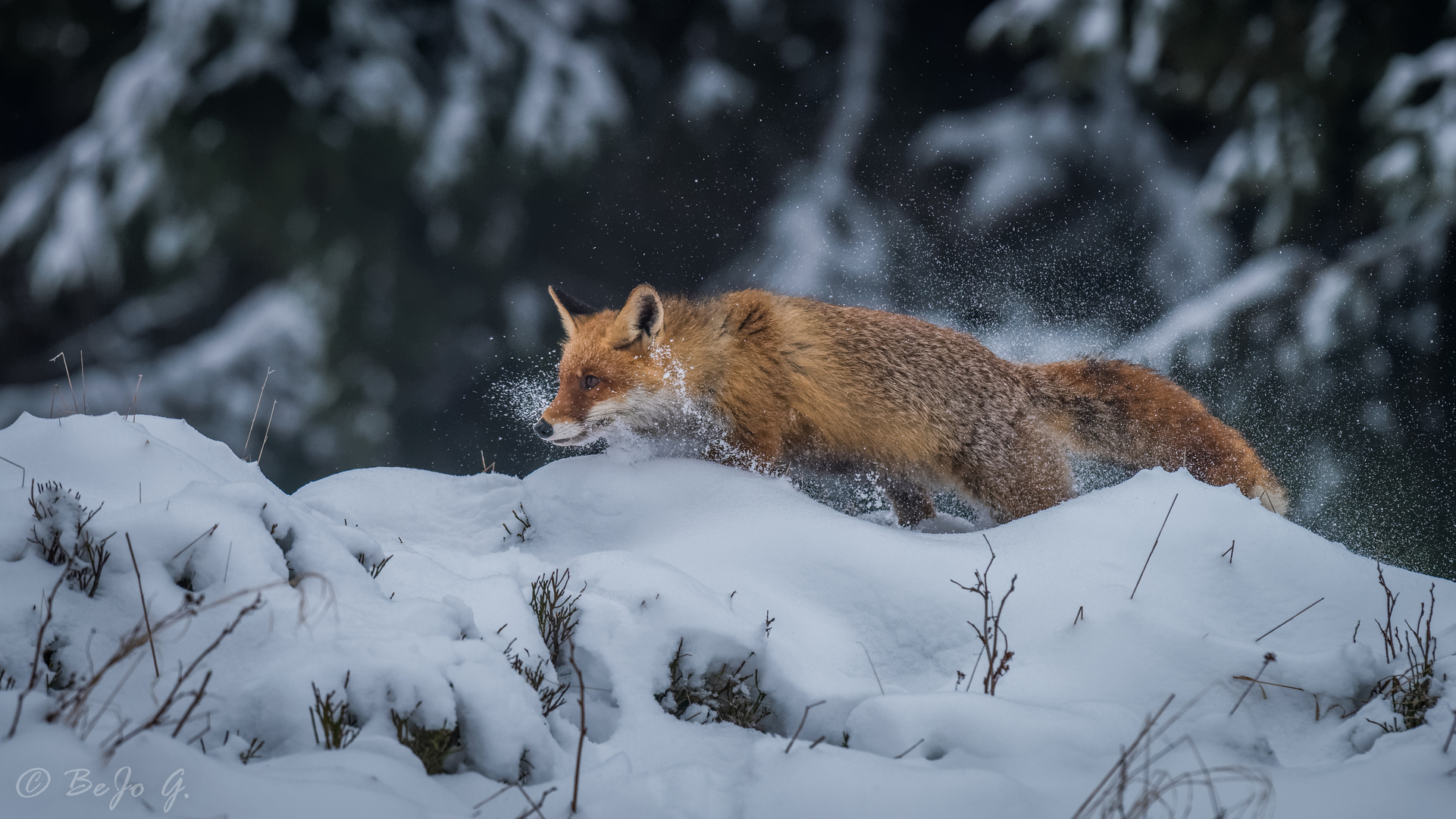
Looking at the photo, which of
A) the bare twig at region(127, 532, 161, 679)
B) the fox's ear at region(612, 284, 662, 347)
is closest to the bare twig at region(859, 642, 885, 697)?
the bare twig at region(127, 532, 161, 679)

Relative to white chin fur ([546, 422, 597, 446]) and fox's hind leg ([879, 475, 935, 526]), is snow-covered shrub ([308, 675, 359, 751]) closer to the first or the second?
white chin fur ([546, 422, 597, 446])

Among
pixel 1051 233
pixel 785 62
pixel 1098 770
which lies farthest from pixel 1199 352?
pixel 1098 770

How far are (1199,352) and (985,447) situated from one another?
8.95 ft

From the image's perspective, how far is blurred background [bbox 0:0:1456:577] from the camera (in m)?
5.45

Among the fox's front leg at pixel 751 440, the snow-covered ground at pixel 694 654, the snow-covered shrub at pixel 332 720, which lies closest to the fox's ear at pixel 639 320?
the fox's front leg at pixel 751 440

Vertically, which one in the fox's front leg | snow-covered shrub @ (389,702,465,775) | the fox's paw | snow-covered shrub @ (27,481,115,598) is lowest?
snow-covered shrub @ (389,702,465,775)

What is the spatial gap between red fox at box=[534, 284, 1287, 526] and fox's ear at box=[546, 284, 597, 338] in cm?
10

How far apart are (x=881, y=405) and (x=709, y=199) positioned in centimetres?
375

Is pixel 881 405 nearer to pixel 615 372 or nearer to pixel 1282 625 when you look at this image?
pixel 615 372

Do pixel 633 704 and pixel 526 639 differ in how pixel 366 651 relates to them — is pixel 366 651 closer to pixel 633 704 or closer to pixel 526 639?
pixel 526 639

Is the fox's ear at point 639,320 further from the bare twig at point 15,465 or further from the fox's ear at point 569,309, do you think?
the bare twig at point 15,465

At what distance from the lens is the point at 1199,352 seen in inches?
232

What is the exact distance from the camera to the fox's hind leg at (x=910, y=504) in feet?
15.9

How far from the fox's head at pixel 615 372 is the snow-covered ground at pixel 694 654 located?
2.92 feet
